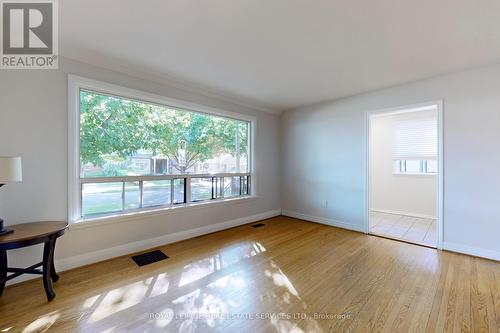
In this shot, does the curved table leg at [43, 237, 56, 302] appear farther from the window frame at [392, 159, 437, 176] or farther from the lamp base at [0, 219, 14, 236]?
the window frame at [392, 159, 437, 176]

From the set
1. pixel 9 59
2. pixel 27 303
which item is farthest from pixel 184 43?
pixel 27 303

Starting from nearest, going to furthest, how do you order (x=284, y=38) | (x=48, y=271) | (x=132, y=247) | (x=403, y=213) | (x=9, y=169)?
(x=9, y=169)
(x=48, y=271)
(x=284, y=38)
(x=132, y=247)
(x=403, y=213)

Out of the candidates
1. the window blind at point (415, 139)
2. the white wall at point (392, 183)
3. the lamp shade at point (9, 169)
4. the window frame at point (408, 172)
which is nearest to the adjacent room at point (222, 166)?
the lamp shade at point (9, 169)

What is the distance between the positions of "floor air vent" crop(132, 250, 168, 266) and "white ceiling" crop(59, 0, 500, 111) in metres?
2.45

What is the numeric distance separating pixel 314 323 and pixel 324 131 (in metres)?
3.48

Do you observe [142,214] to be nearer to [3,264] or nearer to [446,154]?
[3,264]

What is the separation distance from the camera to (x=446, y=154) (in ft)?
9.95

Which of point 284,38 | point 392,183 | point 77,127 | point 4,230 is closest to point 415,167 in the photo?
point 392,183

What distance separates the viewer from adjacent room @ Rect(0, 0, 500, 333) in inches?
69.6

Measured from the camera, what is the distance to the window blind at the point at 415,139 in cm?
471

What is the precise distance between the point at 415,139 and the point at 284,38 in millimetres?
4501

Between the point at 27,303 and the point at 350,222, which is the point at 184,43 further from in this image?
the point at 350,222

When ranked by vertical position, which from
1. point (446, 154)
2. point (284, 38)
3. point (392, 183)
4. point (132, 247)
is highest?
point (284, 38)

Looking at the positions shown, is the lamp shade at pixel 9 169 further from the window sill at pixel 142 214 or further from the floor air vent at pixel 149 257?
the floor air vent at pixel 149 257
